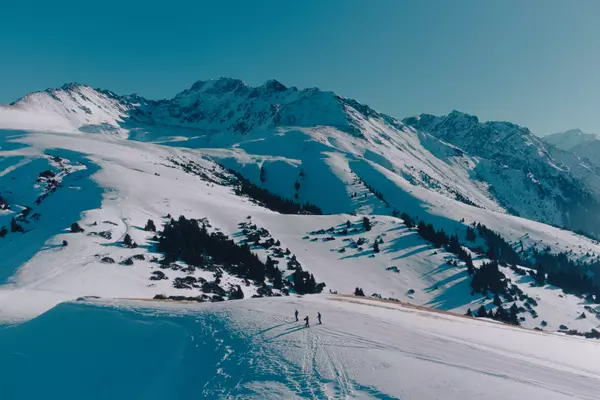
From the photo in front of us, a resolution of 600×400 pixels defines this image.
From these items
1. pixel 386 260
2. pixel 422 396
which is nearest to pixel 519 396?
pixel 422 396

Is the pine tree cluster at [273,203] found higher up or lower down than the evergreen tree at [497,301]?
higher up

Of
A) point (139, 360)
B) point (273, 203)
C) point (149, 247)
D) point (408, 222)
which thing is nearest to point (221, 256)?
point (149, 247)

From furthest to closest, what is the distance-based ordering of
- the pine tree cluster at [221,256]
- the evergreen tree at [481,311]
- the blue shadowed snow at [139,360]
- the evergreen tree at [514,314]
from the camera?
the evergreen tree at [514,314] < the evergreen tree at [481,311] < the pine tree cluster at [221,256] < the blue shadowed snow at [139,360]

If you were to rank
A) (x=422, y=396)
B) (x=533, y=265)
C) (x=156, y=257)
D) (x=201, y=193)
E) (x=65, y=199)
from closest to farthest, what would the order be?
(x=422, y=396)
(x=156, y=257)
(x=65, y=199)
(x=201, y=193)
(x=533, y=265)

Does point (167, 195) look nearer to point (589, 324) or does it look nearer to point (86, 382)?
point (86, 382)

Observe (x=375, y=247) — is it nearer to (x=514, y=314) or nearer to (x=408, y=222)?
(x=408, y=222)

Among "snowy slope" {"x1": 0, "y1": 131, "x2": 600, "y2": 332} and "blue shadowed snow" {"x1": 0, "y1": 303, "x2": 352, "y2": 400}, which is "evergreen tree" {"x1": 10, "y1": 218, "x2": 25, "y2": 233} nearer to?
"snowy slope" {"x1": 0, "y1": 131, "x2": 600, "y2": 332}

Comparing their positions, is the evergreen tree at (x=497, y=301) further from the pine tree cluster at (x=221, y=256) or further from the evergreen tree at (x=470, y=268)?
the pine tree cluster at (x=221, y=256)

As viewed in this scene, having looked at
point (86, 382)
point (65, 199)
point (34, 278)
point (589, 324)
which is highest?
point (65, 199)

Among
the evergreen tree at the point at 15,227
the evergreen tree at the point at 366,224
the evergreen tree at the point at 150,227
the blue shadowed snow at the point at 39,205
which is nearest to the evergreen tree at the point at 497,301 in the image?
the evergreen tree at the point at 366,224
